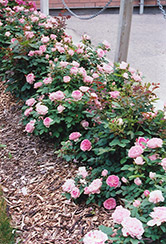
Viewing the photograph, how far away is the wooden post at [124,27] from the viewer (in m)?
2.98

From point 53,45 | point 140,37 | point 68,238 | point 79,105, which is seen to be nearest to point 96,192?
point 68,238

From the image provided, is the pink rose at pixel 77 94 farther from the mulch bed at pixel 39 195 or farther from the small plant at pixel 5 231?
the small plant at pixel 5 231

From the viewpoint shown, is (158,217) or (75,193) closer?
(158,217)

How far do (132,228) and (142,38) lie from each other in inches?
201

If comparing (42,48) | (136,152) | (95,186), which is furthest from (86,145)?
(42,48)

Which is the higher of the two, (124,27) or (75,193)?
(124,27)

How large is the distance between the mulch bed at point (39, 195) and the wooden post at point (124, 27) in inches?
47.2

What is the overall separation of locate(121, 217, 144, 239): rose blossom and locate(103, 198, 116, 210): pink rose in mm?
493

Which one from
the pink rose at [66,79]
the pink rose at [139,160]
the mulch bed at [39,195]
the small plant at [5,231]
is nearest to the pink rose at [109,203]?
the mulch bed at [39,195]

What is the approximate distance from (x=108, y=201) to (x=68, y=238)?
12.2 inches

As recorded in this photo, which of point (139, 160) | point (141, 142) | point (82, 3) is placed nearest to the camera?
point (139, 160)

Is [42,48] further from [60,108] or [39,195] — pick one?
[39,195]

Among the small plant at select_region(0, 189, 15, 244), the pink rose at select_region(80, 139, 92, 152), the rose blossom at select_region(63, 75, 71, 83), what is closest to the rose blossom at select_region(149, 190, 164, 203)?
the pink rose at select_region(80, 139, 92, 152)

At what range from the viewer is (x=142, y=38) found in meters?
5.97
